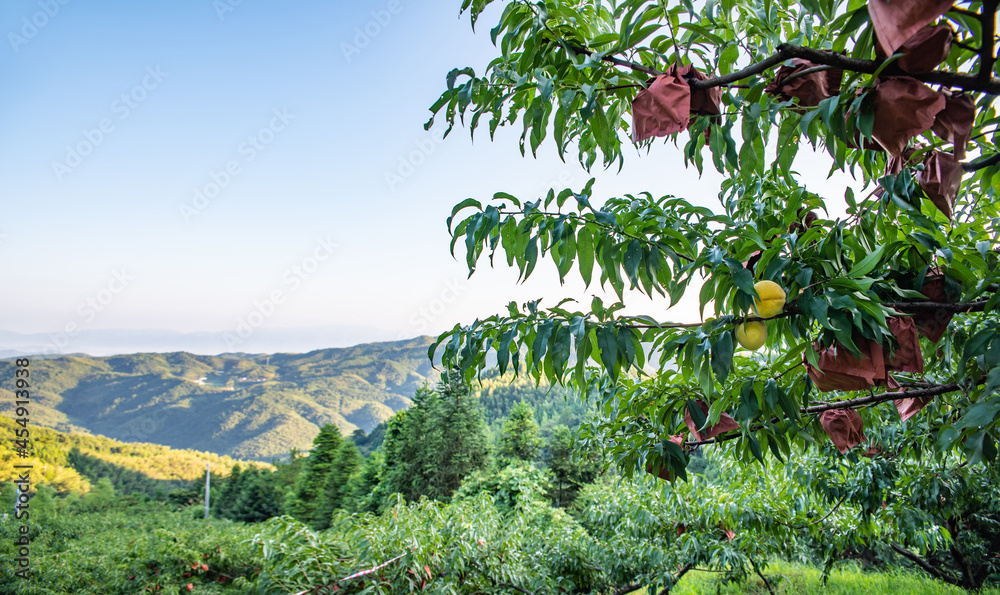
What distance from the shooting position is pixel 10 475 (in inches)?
351

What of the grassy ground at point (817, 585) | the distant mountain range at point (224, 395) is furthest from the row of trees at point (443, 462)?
the distant mountain range at point (224, 395)

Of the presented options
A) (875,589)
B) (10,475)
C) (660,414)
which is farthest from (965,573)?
(10,475)

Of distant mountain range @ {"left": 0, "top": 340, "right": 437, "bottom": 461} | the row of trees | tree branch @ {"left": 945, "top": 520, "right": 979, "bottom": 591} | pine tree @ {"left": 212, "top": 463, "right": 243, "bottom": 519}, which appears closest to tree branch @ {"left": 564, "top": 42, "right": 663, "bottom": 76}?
tree branch @ {"left": 945, "top": 520, "right": 979, "bottom": 591}

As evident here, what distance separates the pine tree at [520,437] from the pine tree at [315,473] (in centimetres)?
771

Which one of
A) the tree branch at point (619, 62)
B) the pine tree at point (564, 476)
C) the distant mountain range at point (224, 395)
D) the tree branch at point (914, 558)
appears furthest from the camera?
the distant mountain range at point (224, 395)

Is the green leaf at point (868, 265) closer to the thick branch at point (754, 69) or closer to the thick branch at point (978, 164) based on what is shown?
the thick branch at point (978, 164)

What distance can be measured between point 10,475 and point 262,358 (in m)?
61.7

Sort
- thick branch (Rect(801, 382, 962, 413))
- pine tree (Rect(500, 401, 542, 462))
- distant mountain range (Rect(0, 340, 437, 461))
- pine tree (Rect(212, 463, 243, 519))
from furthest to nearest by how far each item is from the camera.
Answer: distant mountain range (Rect(0, 340, 437, 461)) → pine tree (Rect(212, 463, 243, 519)) → pine tree (Rect(500, 401, 542, 462)) → thick branch (Rect(801, 382, 962, 413))

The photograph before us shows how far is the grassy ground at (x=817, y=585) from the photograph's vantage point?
3.52 m

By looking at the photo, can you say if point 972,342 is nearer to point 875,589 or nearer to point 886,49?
point 886,49

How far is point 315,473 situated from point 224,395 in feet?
143

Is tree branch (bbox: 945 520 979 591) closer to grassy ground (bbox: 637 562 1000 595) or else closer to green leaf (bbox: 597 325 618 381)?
grassy ground (bbox: 637 562 1000 595)

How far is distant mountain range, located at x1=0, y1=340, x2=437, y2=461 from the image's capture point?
137 ft

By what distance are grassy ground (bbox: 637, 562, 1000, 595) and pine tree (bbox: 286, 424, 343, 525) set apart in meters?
15.7
